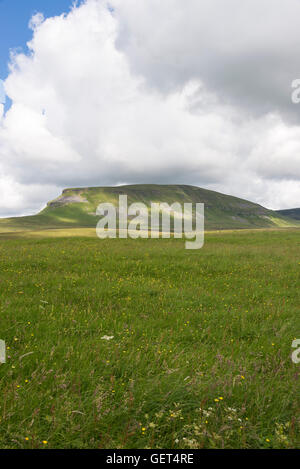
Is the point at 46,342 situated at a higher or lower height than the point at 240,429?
higher

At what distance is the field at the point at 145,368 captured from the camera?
3.18m

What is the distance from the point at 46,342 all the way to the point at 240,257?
52.4 feet

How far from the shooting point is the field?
125 inches

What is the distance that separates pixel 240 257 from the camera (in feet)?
60.1

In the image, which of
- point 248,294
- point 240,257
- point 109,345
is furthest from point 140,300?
point 240,257

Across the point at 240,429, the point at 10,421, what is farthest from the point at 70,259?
the point at 240,429

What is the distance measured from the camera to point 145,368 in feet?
14.5

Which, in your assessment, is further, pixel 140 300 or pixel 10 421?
pixel 140 300
